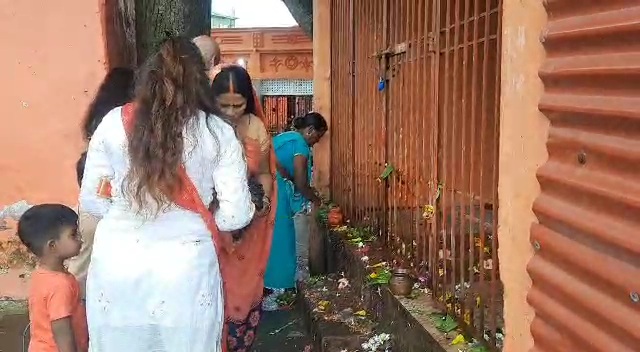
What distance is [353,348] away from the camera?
3.92 meters

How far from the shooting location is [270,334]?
5.09 metres

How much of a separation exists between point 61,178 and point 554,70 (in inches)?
168

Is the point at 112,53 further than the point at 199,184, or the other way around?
the point at 112,53

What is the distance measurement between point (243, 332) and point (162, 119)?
164cm

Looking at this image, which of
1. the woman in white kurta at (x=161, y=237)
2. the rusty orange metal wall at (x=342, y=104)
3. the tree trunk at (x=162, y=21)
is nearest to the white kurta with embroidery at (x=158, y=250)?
the woman in white kurta at (x=161, y=237)

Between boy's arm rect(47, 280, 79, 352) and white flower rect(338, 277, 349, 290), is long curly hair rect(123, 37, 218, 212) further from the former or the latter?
white flower rect(338, 277, 349, 290)

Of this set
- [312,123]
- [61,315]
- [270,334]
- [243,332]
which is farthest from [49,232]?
[312,123]

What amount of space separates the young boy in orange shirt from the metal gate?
67.2 inches

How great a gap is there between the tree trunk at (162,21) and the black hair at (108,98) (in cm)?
97

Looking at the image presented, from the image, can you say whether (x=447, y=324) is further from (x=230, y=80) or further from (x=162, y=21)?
(x=162, y=21)

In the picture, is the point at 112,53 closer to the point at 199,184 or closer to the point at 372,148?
the point at 372,148

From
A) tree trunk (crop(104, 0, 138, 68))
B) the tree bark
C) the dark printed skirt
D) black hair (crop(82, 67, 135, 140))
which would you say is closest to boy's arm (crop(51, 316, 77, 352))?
black hair (crop(82, 67, 135, 140))

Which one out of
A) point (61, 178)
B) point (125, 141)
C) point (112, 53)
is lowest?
point (61, 178)

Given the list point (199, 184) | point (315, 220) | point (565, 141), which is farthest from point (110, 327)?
point (315, 220)
